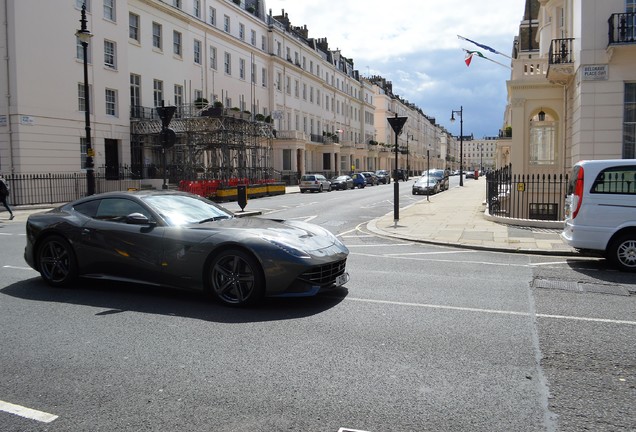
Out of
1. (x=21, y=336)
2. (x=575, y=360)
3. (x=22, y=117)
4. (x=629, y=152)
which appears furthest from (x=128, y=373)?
(x=22, y=117)

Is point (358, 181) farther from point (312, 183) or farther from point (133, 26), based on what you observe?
point (133, 26)

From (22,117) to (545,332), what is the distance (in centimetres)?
2845

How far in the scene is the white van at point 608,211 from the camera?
9.07m

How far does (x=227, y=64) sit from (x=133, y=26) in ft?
41.9

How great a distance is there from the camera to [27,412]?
3.68 meters

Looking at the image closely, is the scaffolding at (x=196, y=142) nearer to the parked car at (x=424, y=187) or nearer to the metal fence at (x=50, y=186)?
the metal fence at (x=50, y=186)

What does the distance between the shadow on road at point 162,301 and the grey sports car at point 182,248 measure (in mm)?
213

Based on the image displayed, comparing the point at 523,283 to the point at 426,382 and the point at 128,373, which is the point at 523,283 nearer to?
the point at 426,382

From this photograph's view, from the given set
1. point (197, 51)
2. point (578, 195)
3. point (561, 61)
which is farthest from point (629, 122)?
point (197, 51)

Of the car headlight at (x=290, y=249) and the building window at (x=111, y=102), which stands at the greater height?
the building window at (x=111, y=102)

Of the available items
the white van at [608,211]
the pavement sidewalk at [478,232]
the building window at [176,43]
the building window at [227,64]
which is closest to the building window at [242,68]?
the building window at [227,64]

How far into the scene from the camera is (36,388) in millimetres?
4090

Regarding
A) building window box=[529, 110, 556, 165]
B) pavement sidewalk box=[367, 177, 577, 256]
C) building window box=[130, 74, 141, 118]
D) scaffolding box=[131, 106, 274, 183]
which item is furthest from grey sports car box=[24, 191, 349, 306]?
building window box=[130, 74, 141, 118]

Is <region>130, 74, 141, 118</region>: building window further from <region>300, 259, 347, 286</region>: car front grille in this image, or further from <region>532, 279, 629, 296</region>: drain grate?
<region>532, 279, 629, 296</region>: drain grate
